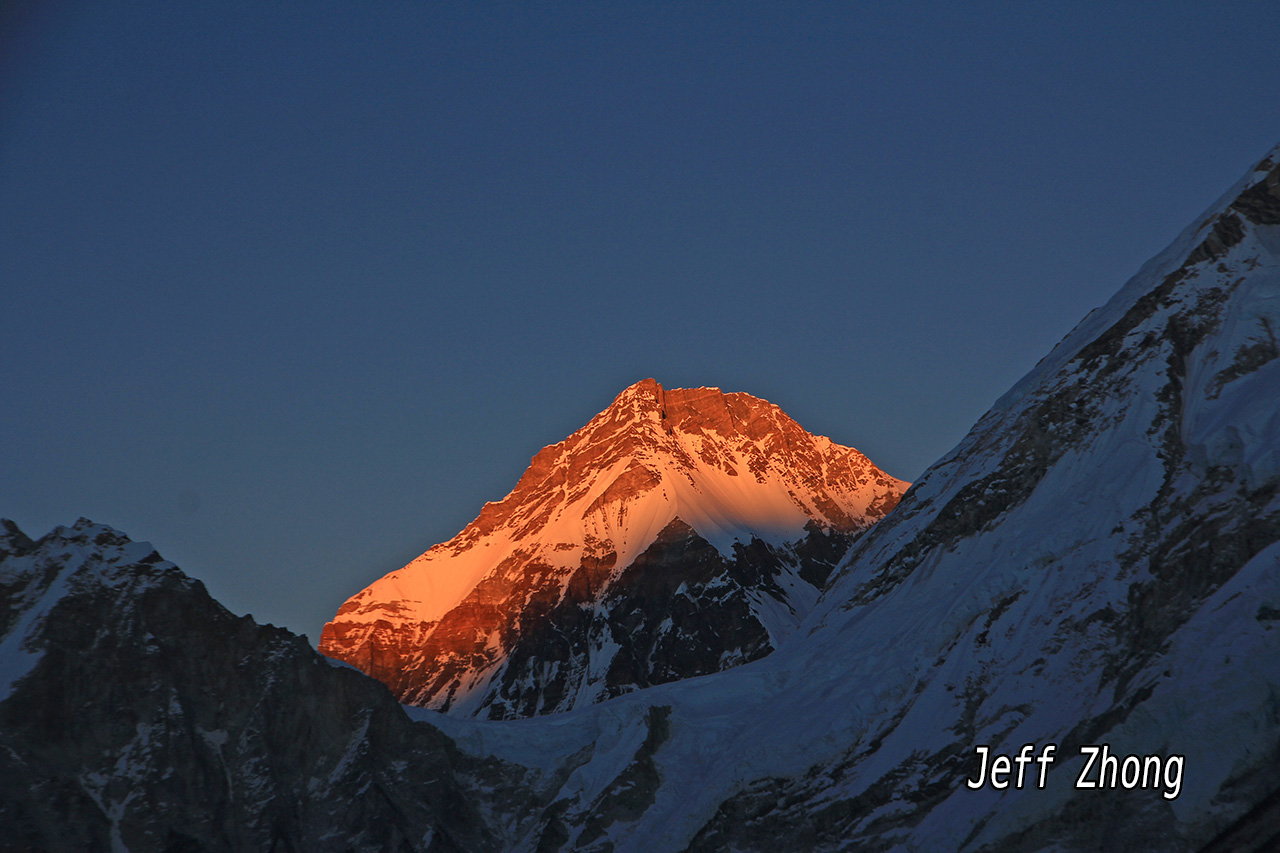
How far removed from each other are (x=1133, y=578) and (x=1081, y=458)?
20250 mm

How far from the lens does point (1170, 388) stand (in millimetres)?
122750

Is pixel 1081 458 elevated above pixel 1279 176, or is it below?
below

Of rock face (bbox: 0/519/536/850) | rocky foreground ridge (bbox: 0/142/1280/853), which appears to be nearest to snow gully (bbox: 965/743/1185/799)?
rocky foreground ridge (bbox: 0/142/1280/853)

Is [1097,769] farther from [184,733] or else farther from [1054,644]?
[184,733]

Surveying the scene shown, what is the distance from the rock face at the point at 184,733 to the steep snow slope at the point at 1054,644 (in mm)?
10304

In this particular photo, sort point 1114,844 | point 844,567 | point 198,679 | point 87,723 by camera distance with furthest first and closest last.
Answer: point 844,567 < point 198,679 < point 87,723 < point 1114,844

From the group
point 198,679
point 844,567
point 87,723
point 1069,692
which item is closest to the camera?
point 1069,692

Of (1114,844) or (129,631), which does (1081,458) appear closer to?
(1114,844)

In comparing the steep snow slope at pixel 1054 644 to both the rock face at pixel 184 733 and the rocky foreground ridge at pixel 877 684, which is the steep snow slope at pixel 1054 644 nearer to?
the rocky foreground ridge at pixel 877 684

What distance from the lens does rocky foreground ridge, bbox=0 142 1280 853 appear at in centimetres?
9956

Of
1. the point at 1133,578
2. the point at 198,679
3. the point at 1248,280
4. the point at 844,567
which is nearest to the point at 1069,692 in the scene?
the point at 1133,578

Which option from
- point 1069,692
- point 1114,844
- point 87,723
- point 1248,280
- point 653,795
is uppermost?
point 87,723

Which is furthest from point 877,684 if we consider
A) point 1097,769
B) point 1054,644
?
point 1097,769

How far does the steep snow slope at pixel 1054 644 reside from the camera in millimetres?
90562
